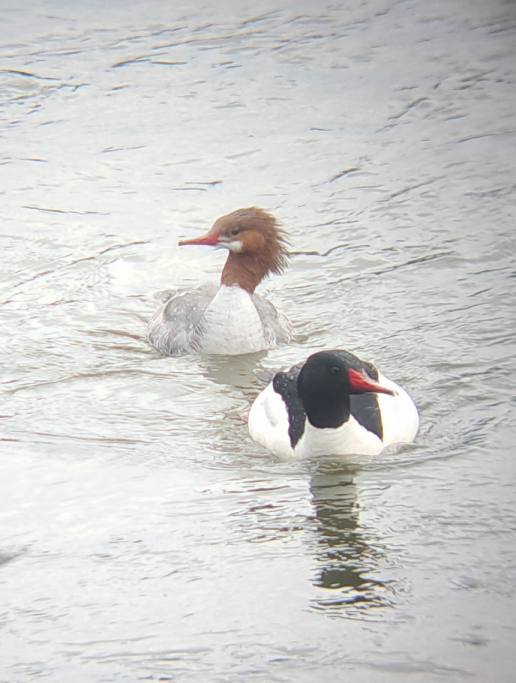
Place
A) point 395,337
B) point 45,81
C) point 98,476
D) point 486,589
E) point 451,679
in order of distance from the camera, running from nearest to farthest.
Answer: point 451,679, point 486,589, point 98,476, point 395,337, point 45,81

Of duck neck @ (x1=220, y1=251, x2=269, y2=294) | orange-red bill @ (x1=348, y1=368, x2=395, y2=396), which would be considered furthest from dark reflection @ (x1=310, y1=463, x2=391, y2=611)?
duck neck @ (x1=220, y1=251, x2=269, y2=294)

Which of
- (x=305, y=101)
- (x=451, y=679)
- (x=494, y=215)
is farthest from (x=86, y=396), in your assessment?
(x=305, y=101)

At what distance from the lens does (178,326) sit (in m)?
8.89

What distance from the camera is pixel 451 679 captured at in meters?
4.25

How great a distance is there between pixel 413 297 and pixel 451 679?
5628mm

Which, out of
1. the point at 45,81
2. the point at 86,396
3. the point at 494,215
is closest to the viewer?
the point at 86,396

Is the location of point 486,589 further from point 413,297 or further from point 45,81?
point 45,81

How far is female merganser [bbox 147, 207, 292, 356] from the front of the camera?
8.86 meters

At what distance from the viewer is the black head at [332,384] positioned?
21.2 ft

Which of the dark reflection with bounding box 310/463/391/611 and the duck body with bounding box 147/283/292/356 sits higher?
the duck body with bounding box 147/283/292/356

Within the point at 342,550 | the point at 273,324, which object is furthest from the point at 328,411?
the point at 273,324

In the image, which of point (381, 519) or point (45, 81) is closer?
point (381, 519)

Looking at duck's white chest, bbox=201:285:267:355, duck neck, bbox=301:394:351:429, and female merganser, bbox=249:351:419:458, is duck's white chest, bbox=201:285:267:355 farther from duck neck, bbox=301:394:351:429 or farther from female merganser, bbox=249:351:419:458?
duck neck, bbox=301:394:351:429

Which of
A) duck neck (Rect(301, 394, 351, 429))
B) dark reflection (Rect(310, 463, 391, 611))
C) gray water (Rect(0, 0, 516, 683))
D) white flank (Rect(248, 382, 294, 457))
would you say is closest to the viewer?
gray water (Rect(0, 0, 516, 683))
